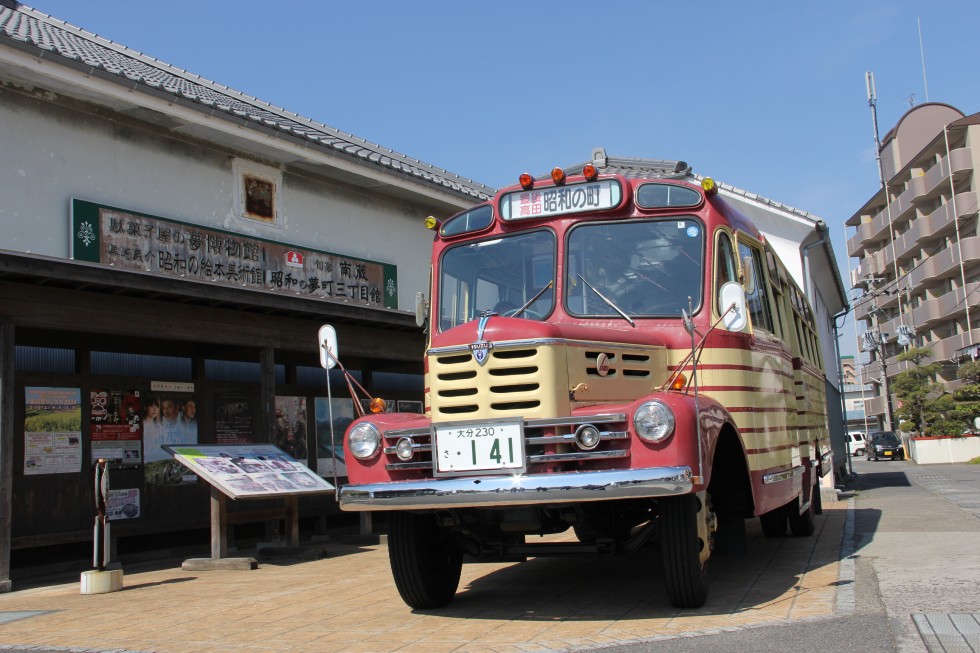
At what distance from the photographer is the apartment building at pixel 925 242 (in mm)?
43969

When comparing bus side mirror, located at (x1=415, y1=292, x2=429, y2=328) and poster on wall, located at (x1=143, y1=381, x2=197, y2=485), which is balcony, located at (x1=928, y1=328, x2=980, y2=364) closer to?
poster on wall, located at (x1=143, y1=381, x2=197, y2=485)

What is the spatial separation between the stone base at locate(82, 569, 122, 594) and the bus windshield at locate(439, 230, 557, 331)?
419 cm

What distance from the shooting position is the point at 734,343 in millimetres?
6477

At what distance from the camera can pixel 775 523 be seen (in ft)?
33.1

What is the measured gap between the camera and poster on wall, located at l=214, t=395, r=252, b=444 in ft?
39.3

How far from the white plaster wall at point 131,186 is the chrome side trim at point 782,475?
24.6 feet

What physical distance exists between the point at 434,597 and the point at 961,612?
3.37m

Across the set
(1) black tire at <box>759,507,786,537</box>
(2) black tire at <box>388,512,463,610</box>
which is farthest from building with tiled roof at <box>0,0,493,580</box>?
(1) black tire at <box>759,507,786,537</box>

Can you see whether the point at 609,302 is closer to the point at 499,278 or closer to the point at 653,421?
the point at 499,278

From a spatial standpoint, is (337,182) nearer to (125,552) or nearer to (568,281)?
(125,552)

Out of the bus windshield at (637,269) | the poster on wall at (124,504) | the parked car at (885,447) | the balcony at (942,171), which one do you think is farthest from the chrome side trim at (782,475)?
the balcony at (942,171)

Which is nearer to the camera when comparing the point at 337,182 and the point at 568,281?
the point at 568,281

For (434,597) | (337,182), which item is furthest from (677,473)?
(337,182)

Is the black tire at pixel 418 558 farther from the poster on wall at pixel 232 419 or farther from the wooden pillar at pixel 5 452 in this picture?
the poster on wall at pixel 232 419
